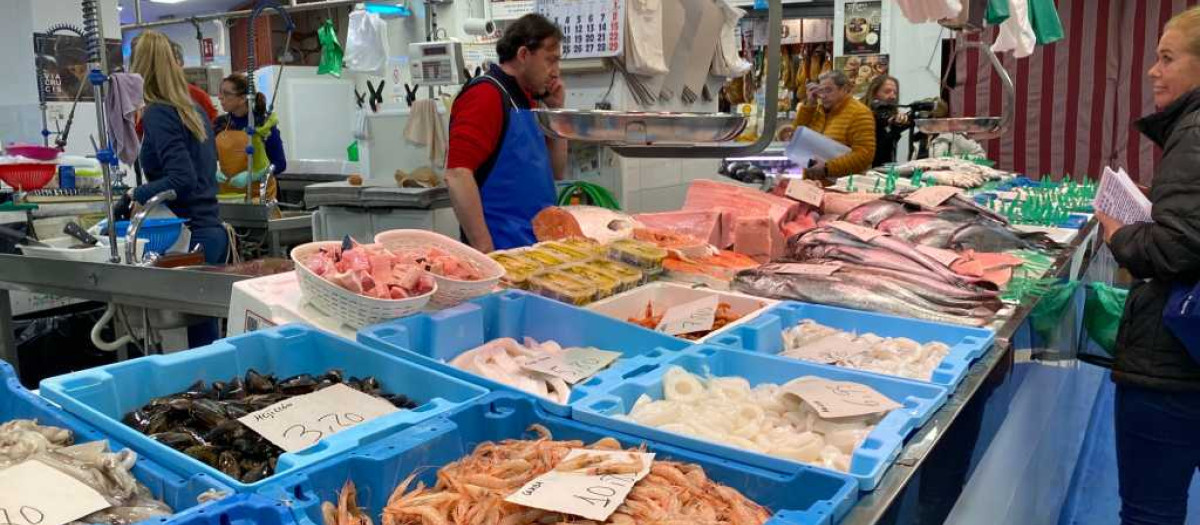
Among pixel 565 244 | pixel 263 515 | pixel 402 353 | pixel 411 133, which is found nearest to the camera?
pixel 263 515

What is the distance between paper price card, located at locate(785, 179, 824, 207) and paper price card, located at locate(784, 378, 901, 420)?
2215mm

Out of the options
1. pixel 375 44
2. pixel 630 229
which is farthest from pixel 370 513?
pixel 375 44

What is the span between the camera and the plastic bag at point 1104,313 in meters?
3.94

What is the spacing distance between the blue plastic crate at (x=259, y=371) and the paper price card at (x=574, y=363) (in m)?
0.30

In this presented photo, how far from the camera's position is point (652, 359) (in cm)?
207

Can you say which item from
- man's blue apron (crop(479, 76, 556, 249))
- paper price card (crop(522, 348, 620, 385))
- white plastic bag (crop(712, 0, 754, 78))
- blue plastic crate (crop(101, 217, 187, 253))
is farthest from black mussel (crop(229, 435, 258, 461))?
white plastic bag (crop(712, 0, 754, 78))

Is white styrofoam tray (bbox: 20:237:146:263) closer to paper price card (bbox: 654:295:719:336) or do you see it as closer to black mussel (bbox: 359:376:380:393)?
black mussel (bbox: 359:376:380:393)

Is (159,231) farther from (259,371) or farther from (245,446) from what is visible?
(245,446)

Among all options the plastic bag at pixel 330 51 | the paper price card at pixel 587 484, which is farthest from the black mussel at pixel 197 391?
the plastic bag at pixel 330 51

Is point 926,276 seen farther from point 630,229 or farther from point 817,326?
point 630,229

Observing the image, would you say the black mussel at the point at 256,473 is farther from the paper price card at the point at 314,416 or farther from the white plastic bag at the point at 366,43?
the white plastic bag at the point at 366,43

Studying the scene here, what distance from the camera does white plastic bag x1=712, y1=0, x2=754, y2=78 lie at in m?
6.93

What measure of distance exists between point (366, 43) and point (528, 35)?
5.96m

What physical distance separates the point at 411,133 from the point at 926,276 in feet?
15.9
